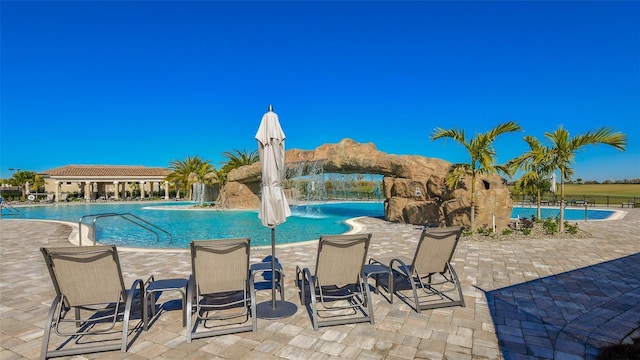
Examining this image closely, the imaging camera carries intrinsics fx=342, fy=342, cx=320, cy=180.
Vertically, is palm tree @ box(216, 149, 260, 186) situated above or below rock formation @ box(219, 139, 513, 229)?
above

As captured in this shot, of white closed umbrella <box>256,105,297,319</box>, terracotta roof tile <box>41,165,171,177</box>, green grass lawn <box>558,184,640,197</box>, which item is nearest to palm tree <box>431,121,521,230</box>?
white closed umbrella <box>256,105,297,319</box>

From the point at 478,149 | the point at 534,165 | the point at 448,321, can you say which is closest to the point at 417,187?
the point at 534,165

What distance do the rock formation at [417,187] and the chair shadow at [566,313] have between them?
5.38 m

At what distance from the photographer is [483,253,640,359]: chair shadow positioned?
361 cm

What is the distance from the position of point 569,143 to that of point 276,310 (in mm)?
11084

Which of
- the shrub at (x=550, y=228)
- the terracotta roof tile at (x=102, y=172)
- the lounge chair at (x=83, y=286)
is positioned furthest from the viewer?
the terracotta roof tile at (x=102, y=172)

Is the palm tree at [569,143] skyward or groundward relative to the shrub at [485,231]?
skyward

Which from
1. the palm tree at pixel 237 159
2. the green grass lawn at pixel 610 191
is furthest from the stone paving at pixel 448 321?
the green grass lawn at pixel 610 191

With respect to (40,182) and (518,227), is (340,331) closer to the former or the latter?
(518,227)

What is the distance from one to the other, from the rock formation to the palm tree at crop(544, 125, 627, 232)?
178 centimetres

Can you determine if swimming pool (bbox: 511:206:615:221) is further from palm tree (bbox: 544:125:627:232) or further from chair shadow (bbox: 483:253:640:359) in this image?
chair shadow (bbox: 483:253:640:359)

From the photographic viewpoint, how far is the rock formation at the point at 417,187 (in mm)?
12016

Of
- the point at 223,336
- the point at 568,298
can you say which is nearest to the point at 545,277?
the point at 568,298

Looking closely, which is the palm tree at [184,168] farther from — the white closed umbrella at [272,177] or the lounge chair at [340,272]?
the lounge chair at [340,272]
